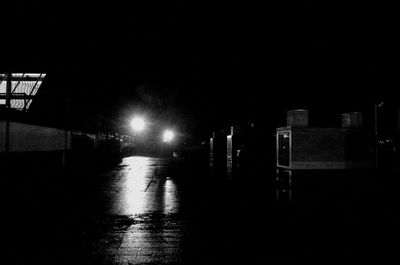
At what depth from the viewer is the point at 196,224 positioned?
5609mm

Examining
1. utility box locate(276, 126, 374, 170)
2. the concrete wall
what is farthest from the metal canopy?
utility box locate(276, 126, 374, 170)

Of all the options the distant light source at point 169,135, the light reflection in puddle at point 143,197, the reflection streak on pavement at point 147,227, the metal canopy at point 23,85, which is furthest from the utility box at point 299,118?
the distant light source at point 169,135

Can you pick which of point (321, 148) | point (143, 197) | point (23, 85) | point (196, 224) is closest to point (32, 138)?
point (143, 197)

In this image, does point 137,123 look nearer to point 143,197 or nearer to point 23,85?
point 23,85

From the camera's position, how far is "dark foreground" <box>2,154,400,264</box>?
4094mm

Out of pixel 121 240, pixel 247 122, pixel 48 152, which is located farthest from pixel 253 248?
pixel 247 122

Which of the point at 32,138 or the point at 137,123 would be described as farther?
the point at 137,123

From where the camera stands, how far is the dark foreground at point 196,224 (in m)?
4.09

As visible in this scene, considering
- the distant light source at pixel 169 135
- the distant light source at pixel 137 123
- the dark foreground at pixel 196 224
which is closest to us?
the dark foreground at pixel 196 224

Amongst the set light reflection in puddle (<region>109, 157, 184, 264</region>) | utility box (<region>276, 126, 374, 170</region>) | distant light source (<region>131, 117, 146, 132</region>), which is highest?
distant light source (<region>131, 117, 146, 132</region>)

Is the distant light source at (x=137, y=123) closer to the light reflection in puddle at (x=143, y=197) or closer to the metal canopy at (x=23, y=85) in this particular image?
the metal canopy at (x=23, y=85)

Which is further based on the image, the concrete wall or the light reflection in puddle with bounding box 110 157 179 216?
the concrete wall

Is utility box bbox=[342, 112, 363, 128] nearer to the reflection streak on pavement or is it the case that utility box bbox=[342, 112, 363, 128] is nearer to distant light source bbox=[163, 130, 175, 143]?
the reflection streak on pavement

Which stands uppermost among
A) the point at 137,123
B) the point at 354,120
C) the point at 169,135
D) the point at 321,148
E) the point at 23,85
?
the point at 23,85
